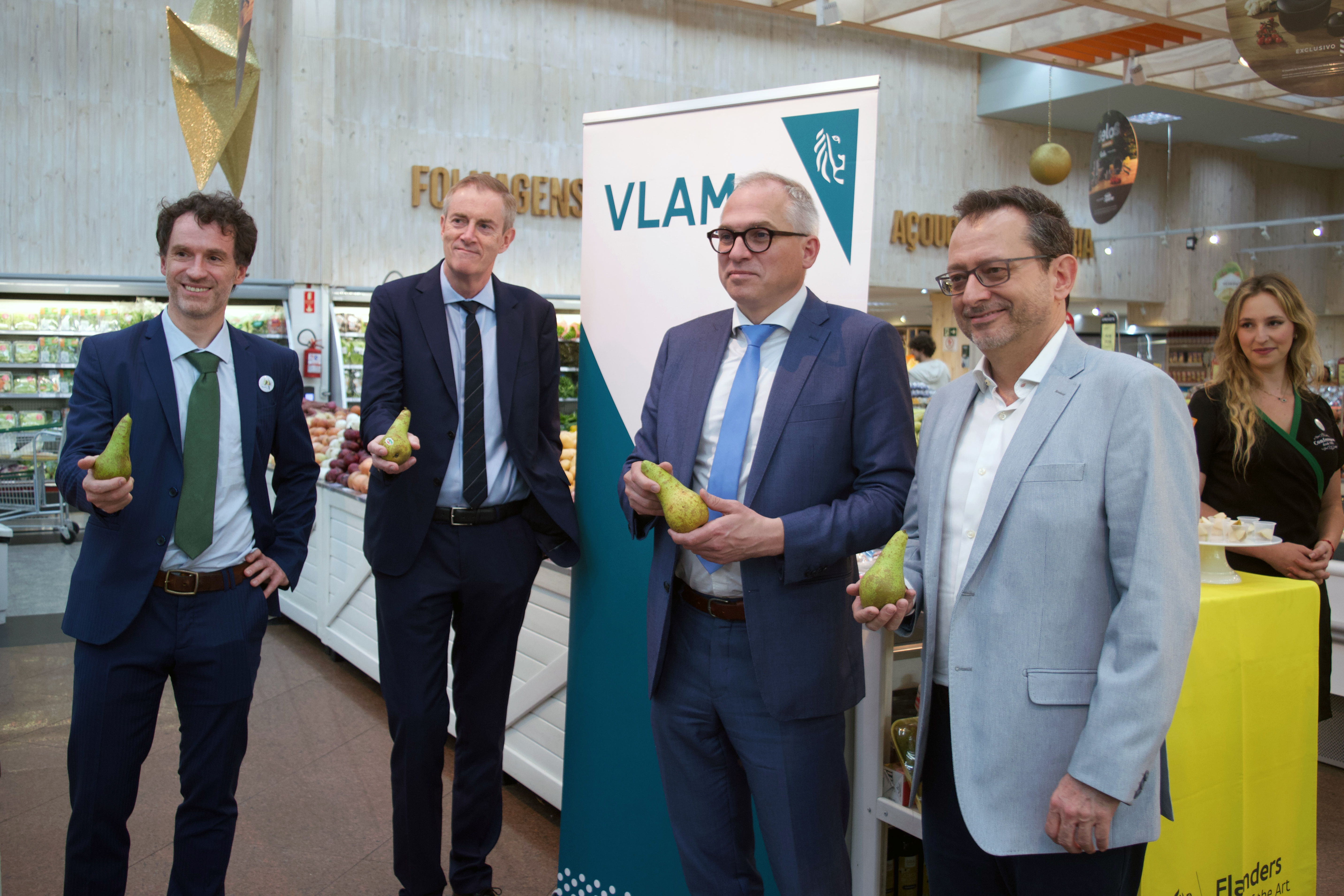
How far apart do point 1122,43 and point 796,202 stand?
810cm

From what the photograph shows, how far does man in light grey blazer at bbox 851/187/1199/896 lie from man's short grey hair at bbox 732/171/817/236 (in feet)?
1.30

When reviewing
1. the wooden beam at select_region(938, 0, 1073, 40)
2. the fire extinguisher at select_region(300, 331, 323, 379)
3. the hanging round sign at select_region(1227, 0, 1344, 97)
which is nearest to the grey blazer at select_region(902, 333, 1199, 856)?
the hanging round sign at select_region(1227, 0, 1344, 97)

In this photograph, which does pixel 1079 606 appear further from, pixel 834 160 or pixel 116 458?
pixel 116 458

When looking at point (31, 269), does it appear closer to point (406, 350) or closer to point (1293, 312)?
point (406, 350)

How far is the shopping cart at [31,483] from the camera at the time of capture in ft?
28.0

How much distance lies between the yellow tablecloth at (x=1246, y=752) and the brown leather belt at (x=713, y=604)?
3.03 feet

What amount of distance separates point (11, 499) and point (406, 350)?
8.78 meters

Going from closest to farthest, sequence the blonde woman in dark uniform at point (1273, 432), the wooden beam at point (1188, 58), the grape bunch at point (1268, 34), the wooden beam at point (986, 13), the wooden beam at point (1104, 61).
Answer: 1. the blonde woman in dark uniform at point (1273, 432)
2. the grape bunch at point (1268, 34)
3. the wooden beam at point (1104, 61)
4. the wooden beam at point (986, 13)
5. the wooden beam at point (1188, 58)

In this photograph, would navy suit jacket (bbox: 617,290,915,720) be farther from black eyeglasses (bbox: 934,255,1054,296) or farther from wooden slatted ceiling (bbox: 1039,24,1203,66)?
wooden slatted ceiling (bbox: 1039,24,1203,66)

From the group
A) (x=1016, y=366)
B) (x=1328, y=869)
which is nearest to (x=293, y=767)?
(x=1016, y=366)

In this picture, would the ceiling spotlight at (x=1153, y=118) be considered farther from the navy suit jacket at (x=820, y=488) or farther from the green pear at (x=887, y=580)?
the green pear at (x=887, y=580)

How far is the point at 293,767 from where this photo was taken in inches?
151

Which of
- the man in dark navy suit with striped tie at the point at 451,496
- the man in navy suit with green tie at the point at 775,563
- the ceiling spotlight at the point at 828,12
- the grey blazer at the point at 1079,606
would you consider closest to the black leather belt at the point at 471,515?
the man in dark navy suit with striped tie at the point at 451,496

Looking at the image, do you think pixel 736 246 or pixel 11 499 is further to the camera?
pixel 11 499
